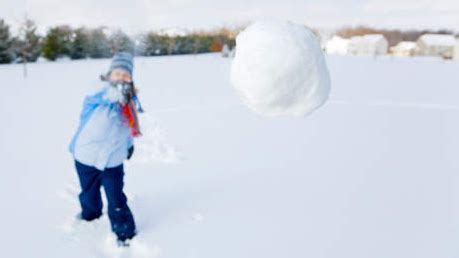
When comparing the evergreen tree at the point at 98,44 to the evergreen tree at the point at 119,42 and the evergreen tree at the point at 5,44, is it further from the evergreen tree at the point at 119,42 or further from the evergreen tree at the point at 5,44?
the evergreen tree at the point at 5,44

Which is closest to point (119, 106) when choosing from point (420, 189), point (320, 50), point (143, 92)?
point (320, 50)

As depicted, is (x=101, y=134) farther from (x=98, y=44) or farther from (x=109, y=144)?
(x=98, y=44)

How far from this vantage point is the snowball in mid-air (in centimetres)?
57

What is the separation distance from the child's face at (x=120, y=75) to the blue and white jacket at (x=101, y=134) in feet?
0.27

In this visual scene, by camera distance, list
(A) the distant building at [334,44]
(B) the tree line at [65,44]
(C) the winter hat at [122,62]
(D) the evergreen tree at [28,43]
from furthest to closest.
Answer: 1. (B) the tree line at [65,44]
2. (D) the evergreen tree at [28,43]
3. (C) the winter hat at [122,62]
4. (A) the distant building at [334,44]

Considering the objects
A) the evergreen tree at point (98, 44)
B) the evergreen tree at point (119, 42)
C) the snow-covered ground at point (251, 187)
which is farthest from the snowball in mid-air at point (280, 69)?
the evergreen tree at point (98, 44)

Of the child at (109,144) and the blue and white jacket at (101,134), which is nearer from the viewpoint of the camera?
the child at (109,144)

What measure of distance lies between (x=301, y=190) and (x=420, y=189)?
1.20m

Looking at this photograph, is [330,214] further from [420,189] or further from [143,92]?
[143,92]

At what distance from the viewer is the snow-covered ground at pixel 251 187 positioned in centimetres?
307

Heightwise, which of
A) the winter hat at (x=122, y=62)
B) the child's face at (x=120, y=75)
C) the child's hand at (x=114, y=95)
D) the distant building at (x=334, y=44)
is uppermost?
the distant building at (x=334, y=44)

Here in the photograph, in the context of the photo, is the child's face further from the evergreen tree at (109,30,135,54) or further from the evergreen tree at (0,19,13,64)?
the evergreen tree at (0,19,13,64)

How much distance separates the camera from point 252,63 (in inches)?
22.7

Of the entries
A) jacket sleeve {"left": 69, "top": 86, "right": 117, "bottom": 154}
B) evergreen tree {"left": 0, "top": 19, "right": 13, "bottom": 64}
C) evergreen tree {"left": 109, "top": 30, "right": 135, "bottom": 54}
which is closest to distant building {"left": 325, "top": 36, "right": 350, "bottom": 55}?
jacket sleeve {"left": 69, "top": 86, "right": 117, "bottom": 154}
